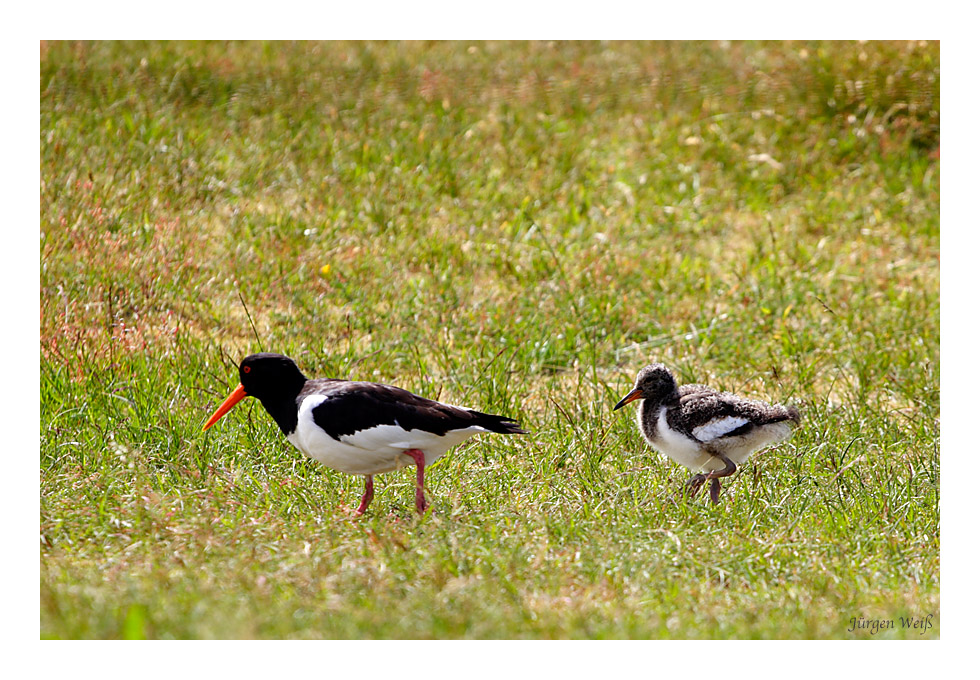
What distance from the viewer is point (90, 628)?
4297 mm

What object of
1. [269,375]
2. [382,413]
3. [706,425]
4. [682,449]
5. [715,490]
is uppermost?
[269,375]

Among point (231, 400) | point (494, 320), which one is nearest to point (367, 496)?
point (231, 400)

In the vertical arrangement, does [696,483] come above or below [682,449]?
below

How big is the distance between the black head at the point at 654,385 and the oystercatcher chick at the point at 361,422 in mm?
849

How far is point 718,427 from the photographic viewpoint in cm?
576

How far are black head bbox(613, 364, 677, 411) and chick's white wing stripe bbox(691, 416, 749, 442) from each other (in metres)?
0.38

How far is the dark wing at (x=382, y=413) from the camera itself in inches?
212

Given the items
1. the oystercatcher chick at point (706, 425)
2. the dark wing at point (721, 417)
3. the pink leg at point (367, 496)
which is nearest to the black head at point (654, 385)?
the oystercatcher chick at point (706, 425)

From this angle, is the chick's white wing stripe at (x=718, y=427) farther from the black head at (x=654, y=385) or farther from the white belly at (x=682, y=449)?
the black head at (x=654, y=385)

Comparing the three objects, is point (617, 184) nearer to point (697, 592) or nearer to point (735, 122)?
point (735, 122)

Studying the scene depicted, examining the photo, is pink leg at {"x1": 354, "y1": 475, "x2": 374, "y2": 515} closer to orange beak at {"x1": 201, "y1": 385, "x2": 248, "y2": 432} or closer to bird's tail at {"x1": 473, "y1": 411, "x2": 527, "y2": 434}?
bird's tail at {"x1": 473, "y1": 411, "x2": 527, "y2": 434}

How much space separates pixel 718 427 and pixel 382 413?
6.11ft

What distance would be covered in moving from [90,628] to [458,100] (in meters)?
8.35

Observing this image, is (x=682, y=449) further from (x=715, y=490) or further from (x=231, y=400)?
(x=231, y=400)
